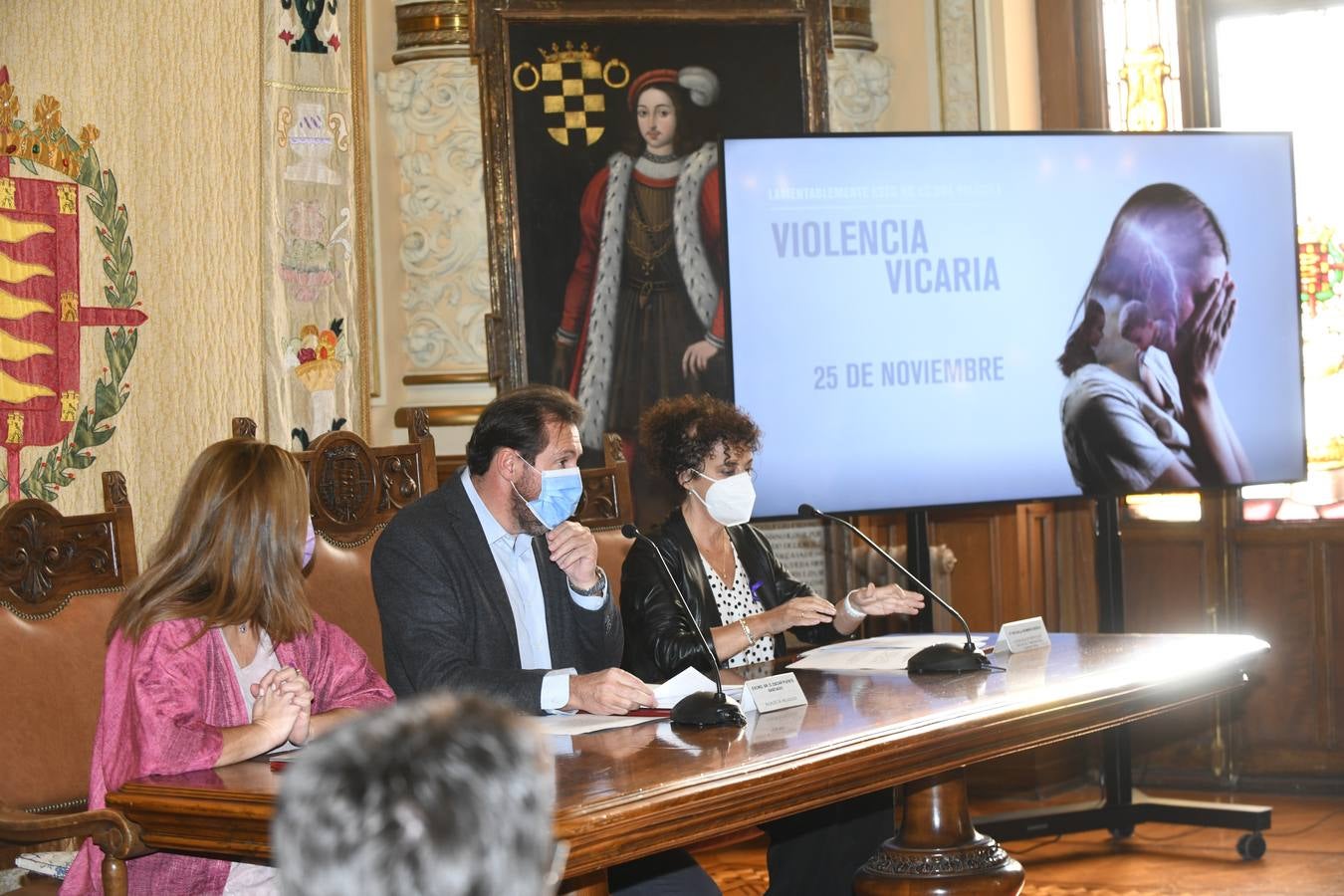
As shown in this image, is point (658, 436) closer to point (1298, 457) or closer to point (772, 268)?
point (772, 268)

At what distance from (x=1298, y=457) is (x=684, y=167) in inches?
84.7

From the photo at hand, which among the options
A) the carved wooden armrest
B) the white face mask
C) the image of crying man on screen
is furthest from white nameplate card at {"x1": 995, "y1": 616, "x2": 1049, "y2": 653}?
the carved wooden armrest

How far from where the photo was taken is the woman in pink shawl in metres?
2.21

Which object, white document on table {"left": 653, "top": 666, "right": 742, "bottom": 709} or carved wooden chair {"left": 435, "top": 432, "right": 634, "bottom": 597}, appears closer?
white document on table {"left": 653, "top": 666, "right": 742, "bottom": 709}

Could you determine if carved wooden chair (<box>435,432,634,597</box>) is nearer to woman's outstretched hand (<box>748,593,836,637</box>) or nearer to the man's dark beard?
woman's outstretched hand (<box>748,593,836,637</box>)

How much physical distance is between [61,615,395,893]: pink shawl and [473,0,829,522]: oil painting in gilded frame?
2800mm

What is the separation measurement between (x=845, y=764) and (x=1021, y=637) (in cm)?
112

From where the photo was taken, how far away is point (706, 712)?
7.70ft

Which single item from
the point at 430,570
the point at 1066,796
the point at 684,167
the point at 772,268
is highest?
the point at 684,167

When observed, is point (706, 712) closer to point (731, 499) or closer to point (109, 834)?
point (109, 834)

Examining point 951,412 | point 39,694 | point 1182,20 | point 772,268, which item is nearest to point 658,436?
point 772,268

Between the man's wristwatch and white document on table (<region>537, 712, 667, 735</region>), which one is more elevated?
the man's wristwatch

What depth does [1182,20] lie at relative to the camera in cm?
532

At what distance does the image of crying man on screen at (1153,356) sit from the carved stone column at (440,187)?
1.96 meters
